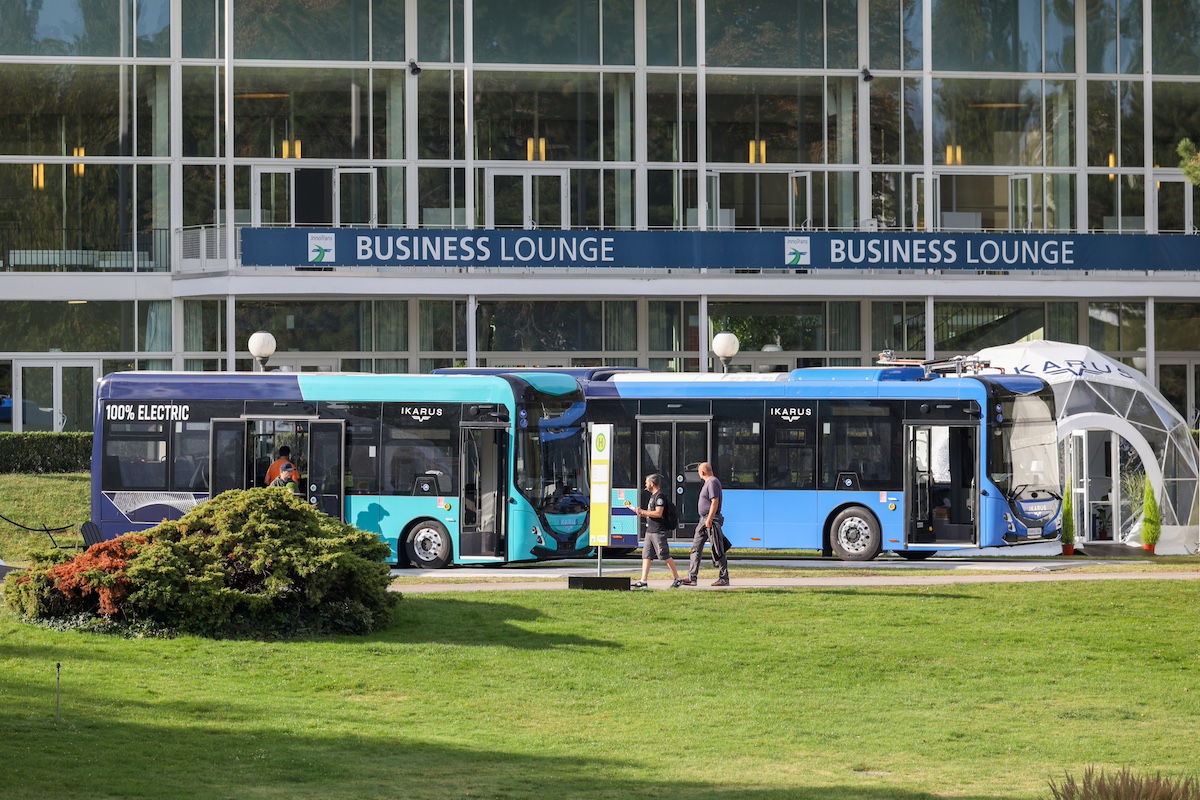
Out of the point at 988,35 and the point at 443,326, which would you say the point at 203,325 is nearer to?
the point at 443,326

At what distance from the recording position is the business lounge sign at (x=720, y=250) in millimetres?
37781

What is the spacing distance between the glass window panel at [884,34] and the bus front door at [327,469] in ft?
76.2

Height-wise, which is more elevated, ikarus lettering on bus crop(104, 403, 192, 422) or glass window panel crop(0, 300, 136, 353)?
glass window panel crop(0, 300, 136, 353)

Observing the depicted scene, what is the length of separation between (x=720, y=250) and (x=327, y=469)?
51.7 feet

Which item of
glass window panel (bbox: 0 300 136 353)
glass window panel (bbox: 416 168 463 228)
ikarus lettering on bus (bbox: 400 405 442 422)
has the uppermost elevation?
glass window panel (bbox: 416 168 463 228)

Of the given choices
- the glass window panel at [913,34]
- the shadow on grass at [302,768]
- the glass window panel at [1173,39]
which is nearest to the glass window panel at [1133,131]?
the glass window panel at [1173,39]

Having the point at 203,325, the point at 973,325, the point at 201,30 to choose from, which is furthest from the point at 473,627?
the point at 973,325

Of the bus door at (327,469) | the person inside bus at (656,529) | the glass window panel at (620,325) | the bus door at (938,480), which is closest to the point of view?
the person inside bus at (656,529)

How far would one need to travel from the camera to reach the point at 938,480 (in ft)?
88.6

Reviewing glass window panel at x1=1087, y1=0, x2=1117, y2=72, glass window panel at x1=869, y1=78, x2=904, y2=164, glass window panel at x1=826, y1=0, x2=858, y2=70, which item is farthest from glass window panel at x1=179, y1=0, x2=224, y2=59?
glass window panel at x1=1087, y1=0, x2=1117, y2=72

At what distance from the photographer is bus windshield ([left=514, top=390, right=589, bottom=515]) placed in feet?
82.6

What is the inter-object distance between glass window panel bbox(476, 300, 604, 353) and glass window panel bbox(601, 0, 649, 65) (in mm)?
6398

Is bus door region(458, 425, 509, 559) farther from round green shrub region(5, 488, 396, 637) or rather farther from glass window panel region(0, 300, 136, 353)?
glass window panel region(0, 300, 136, 353)

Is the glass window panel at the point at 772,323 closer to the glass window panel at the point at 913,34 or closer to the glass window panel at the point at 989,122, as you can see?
the glass window panel at the point at 989,122
